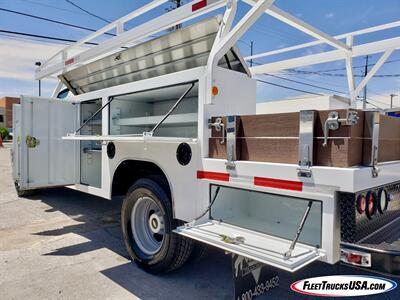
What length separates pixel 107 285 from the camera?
10.5 ft

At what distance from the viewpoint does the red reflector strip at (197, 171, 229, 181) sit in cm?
258

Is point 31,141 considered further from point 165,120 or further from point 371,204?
point 371,204

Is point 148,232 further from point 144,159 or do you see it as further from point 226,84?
point 226,84

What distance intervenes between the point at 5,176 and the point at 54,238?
7935mm

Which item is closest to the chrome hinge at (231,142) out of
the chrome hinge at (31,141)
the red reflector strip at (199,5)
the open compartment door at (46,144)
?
the red reflector strip at (199,5)

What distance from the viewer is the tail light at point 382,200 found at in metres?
2.38

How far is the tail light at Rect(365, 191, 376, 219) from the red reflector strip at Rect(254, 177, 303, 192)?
0.50 m

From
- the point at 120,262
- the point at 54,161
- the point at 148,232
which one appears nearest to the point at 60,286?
the point at 120,262

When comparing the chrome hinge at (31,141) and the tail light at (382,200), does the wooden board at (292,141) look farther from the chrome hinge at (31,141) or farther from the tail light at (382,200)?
the chrome hinge at (31,141)

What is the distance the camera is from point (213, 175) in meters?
2.67

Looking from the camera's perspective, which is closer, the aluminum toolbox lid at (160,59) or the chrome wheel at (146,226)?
the aluminum toolbox lid at (160,59)

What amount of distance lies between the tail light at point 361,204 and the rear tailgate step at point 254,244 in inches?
14.3

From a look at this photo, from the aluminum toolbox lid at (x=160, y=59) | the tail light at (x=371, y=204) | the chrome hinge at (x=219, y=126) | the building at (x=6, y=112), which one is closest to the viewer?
the tail light at (x=371, y=204)
